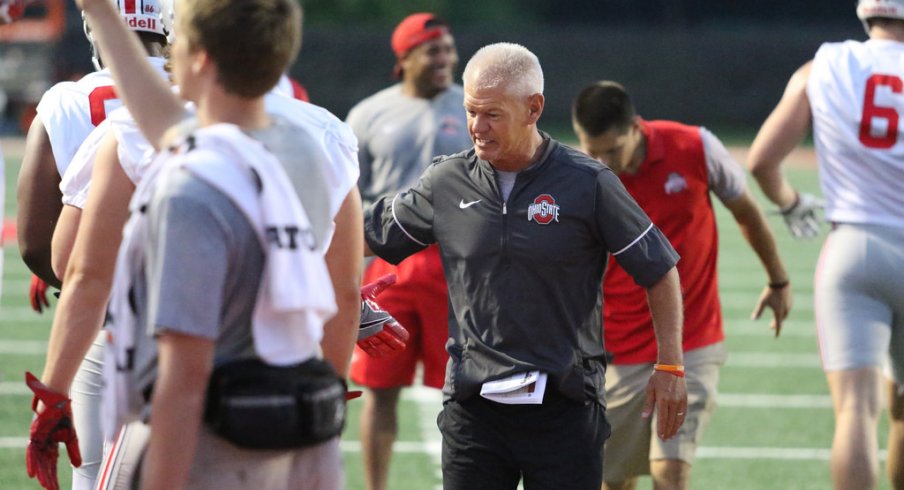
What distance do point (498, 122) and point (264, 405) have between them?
1562 mm

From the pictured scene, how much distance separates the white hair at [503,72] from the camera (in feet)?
13.4

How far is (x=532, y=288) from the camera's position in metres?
4.09

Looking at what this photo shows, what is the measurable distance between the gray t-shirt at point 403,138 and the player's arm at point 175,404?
14.9 feet

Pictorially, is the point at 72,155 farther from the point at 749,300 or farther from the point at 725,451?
the point at 749,300

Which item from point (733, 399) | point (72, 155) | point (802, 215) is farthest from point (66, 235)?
point (733, 399)

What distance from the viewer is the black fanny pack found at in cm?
275

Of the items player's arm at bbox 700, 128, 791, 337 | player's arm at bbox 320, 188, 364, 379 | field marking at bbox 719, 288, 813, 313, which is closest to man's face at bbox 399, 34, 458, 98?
player's arm at bbox 700, 128, 791, 337

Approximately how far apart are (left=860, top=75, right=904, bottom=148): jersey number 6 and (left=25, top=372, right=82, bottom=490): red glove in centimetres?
282

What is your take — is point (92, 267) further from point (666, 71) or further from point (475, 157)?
point (666, 71)

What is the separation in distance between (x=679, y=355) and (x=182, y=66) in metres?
1.89

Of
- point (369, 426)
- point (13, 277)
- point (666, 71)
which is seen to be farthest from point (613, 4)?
point (369, 426)

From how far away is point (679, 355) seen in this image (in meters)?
4.11

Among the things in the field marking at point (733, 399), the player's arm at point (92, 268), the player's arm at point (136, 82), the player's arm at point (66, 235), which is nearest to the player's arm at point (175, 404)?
the player's arm at point (136, 82)

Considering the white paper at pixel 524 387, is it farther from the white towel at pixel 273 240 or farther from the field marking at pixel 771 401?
the field marking at pixel 771 401
